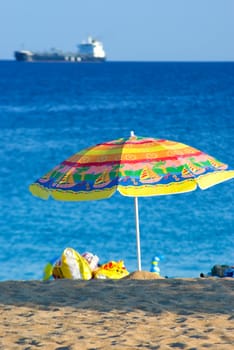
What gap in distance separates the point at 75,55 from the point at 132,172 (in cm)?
13487

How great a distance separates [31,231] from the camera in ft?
53.9

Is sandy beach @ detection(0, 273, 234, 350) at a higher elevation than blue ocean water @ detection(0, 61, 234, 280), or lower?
lower

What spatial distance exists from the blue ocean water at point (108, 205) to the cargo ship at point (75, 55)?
9189 centimetres

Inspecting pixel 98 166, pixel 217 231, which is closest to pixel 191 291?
pixel 98 166

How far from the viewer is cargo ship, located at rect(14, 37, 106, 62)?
13962cm

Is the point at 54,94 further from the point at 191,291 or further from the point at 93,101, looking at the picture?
the point at 191,291

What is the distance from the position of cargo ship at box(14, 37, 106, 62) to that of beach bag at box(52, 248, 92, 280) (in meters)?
130

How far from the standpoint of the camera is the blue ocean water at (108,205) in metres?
15.0

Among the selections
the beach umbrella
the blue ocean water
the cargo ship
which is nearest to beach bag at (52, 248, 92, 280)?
the beach umbrella

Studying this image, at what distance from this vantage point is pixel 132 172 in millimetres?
9172

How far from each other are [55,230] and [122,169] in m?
7.52

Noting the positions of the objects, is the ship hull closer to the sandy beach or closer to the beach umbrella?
the beach umbrella

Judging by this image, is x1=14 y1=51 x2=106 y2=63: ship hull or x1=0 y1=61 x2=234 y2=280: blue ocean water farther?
x1=14 y1=51 x2=106 y2=63: ship hull

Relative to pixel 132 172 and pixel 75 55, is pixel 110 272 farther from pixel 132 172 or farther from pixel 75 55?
pixel 75 55
